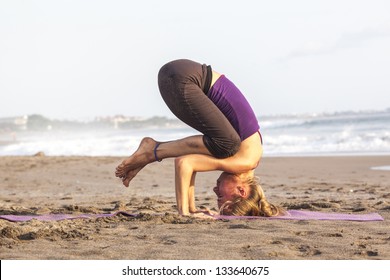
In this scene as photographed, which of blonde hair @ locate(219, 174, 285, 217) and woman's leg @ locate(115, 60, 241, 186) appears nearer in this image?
woman's leg @ locate(115, 60, 241, 186)

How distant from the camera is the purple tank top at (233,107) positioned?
541 centimetres

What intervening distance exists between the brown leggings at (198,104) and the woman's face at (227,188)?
23cm

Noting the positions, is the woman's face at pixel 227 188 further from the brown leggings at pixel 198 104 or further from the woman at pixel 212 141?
the brown leggings at pixel 198 104

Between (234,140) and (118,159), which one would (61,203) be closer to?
(234,140)

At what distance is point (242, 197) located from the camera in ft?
18.2

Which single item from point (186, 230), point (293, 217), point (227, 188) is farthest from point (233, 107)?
point (186, 230)

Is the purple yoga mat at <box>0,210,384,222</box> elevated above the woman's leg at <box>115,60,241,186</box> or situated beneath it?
situated beneath

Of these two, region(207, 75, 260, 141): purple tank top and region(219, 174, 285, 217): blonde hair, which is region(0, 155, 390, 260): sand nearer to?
region(219, 174, 285, 217): blonde hair

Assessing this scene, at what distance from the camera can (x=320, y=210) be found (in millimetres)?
6176

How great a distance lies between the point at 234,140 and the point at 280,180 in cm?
556

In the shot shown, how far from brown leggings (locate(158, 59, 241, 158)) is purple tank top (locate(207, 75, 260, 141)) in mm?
85

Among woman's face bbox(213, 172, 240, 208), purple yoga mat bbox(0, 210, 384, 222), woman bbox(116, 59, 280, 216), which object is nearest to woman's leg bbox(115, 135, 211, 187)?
woman bbox(116, 59, 280, 216)

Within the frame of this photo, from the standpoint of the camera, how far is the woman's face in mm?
5496
